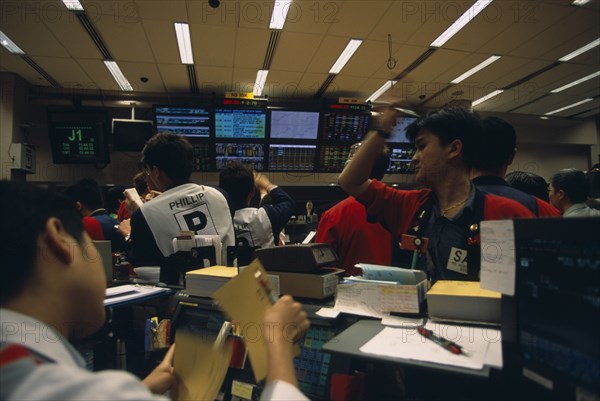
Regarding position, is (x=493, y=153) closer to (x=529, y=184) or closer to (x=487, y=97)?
(x=529, y=184)

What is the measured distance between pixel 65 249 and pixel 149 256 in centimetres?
125

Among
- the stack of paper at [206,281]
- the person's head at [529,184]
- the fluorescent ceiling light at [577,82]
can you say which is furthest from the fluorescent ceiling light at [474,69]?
the stack of paper at [206,281]

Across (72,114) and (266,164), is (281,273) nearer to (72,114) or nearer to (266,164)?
(266,164)

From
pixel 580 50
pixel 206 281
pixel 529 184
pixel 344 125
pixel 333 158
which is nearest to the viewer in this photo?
pixel 206 281

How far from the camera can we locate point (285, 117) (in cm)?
503

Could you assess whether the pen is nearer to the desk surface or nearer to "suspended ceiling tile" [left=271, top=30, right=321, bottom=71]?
the desk surface

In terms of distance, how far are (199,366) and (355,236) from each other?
131 centimetres

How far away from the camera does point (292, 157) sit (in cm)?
520

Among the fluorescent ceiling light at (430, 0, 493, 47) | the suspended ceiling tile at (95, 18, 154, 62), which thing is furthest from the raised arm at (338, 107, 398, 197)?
the suspended ceiling tile at (95, 18, 154, 62)

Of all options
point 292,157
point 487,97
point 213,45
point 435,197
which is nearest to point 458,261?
point 435,197

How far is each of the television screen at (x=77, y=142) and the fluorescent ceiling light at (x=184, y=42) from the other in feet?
5.37

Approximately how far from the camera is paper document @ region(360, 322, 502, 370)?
67 centimetres

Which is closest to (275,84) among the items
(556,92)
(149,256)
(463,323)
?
(149,256)

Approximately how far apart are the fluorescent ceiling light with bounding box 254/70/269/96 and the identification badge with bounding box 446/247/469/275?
165 inches
